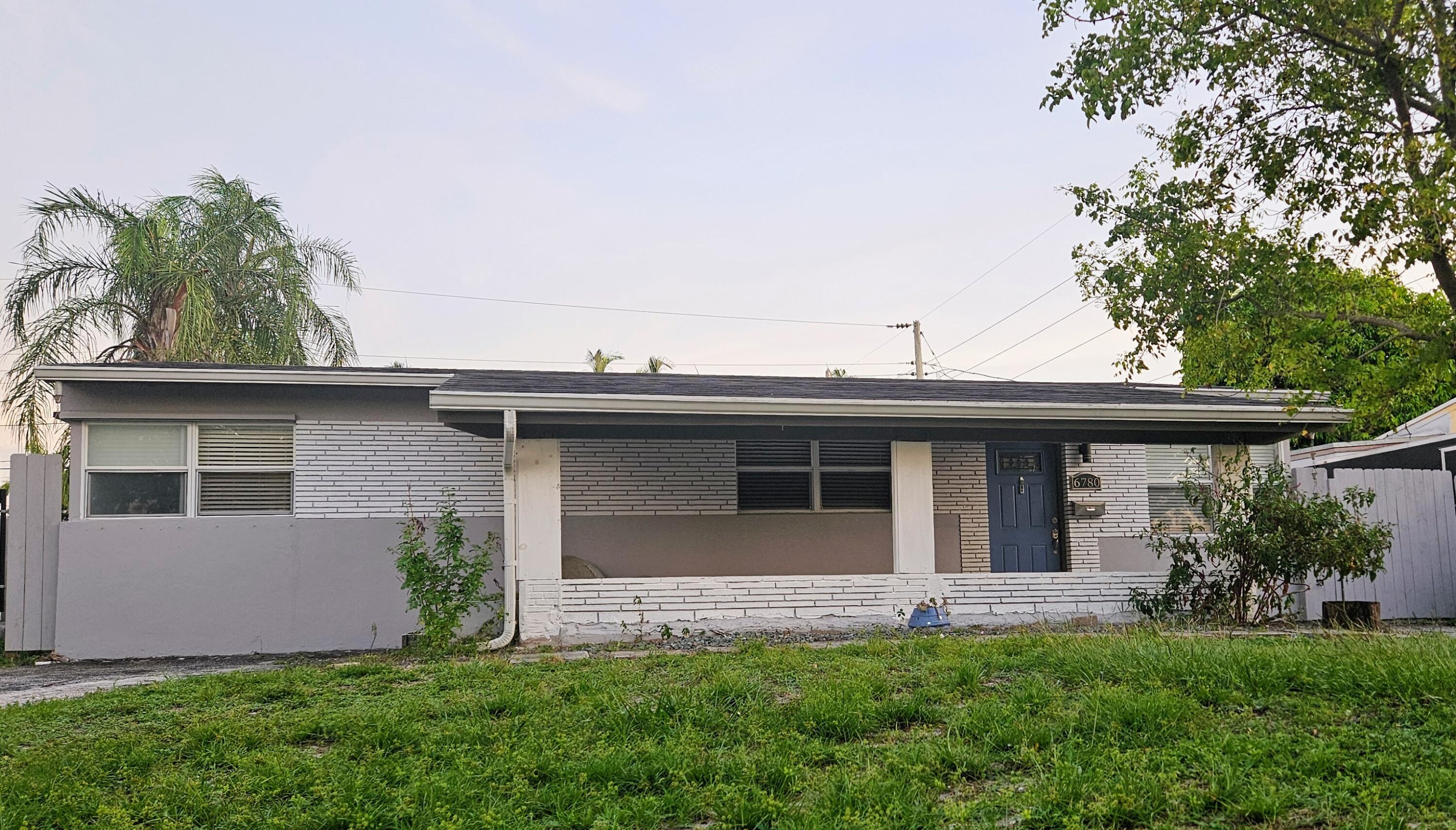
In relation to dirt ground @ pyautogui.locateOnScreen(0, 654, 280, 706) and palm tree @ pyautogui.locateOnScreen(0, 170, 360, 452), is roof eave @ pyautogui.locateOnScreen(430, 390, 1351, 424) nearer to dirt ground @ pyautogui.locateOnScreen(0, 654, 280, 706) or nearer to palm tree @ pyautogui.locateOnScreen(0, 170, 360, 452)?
dirt ground @ pyautogui.locateOnScreen(0, 654, 280, 706)

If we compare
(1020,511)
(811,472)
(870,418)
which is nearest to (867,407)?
(870,418)

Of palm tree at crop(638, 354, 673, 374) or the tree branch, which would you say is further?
palm tree at crop(638, 354, 673, 374)

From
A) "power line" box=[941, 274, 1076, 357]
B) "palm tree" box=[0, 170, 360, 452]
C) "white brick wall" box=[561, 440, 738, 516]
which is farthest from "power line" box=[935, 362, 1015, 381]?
"white brick wall" box=[561, 440, 738, 516]

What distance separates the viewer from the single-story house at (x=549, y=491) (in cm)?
1041

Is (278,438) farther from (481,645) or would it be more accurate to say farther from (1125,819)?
(1125,819)

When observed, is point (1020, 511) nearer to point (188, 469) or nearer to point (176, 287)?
point (188, 469)

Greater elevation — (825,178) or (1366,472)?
(825,178)

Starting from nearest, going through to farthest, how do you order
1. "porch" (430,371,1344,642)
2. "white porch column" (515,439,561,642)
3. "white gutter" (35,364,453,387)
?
"white porch column" (515,439,561,642) → "porch" (430,371,1344,642) → "white gutter" (35,364,453,387)

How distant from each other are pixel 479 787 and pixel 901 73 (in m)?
12.6

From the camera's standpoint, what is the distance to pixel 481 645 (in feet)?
32.3

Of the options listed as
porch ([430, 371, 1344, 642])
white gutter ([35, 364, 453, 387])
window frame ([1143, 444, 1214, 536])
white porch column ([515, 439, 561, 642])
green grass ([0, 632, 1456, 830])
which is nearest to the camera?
green grass ([0, 632, 1456, 830])

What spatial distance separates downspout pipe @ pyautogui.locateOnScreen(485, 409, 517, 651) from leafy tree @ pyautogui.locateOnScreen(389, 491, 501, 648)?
9.2 inches

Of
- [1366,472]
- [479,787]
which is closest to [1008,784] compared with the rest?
[479,787]

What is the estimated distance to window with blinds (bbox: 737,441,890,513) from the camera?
43.4 ft
